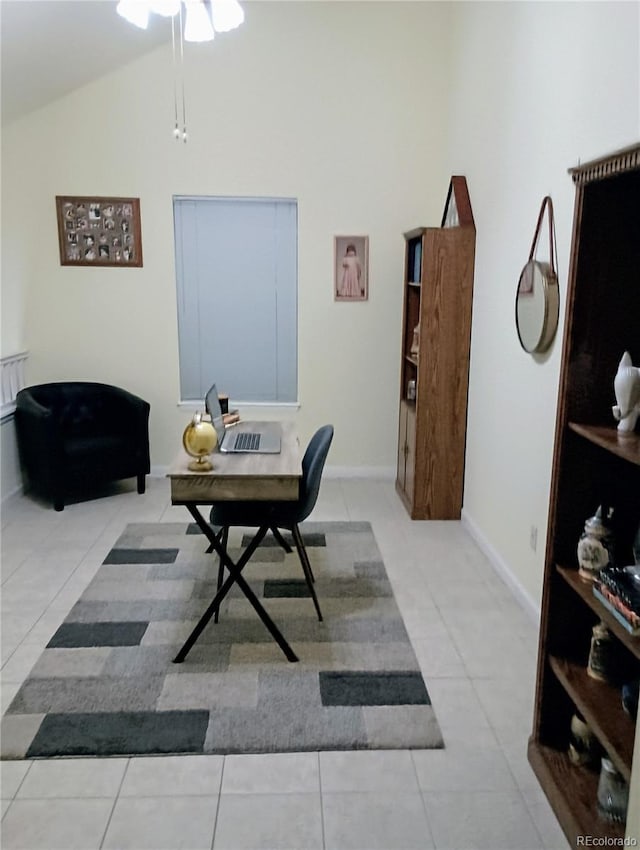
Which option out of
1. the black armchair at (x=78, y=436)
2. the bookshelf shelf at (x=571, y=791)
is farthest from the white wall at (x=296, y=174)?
the bookshelf shelf at (x=571, y=791)

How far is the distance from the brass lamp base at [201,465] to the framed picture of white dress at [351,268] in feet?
8.63

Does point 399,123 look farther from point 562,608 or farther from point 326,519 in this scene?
point 562,608

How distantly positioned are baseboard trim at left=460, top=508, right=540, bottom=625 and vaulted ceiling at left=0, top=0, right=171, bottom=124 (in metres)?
3.64

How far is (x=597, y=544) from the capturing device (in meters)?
1.87

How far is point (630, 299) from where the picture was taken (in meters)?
1.87

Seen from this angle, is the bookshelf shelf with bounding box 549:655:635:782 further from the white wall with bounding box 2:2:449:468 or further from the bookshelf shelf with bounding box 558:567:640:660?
the white wall with bounding box 2:2:449:468

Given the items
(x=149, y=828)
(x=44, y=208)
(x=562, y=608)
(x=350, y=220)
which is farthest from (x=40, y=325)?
(x=562, y=608)

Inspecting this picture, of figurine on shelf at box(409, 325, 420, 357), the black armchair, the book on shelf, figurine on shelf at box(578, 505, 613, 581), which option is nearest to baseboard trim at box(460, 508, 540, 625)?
figurine on shelf at box(409, 325, 420, 357)

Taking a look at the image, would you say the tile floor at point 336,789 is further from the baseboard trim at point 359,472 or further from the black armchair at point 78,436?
the baseboard trim at point 359,472

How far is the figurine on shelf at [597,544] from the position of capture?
187 cm

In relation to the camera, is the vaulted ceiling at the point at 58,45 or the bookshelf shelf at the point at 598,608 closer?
the bookshelf shelf at the point at 598,608

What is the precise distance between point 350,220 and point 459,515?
2.28 meters

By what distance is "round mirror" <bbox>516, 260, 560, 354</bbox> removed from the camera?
289cm

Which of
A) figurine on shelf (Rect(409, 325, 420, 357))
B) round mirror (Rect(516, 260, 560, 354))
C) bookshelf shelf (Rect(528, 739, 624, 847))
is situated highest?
round mirror (Rect(516, 260, 560, 354))
